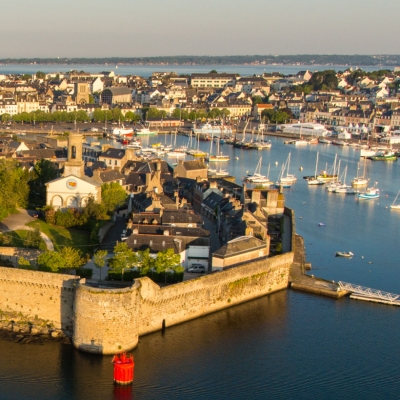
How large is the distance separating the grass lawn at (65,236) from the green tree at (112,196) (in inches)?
102

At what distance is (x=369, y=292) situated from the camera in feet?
81.1

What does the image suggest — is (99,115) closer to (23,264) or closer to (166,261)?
(23,264)

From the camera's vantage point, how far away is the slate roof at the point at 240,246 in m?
23.4

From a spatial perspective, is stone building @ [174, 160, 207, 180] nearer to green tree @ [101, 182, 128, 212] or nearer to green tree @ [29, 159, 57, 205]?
green tree @ [101, 182, 128, 212]

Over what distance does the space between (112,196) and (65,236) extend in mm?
4187

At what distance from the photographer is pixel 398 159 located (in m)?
63.8

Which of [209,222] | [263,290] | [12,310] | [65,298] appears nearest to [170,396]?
[65,298]

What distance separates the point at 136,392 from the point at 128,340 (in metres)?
1.87

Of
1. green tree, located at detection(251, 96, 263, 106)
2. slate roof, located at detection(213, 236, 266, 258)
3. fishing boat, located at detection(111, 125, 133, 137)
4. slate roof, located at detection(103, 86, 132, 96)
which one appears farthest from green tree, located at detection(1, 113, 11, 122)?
slate roof, located at detection(213, 236, 266, 258)

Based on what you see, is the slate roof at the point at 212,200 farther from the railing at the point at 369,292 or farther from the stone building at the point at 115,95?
the stone building at the point at 115,95

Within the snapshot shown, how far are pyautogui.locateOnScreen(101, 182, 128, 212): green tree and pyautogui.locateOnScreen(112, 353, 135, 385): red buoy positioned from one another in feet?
44.2

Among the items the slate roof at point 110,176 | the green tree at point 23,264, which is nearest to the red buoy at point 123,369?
the green tree at point 23,264

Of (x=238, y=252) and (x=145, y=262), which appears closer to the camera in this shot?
(x=145, y=262)

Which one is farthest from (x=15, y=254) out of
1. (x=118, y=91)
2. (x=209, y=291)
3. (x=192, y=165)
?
(x=118, y=91)
